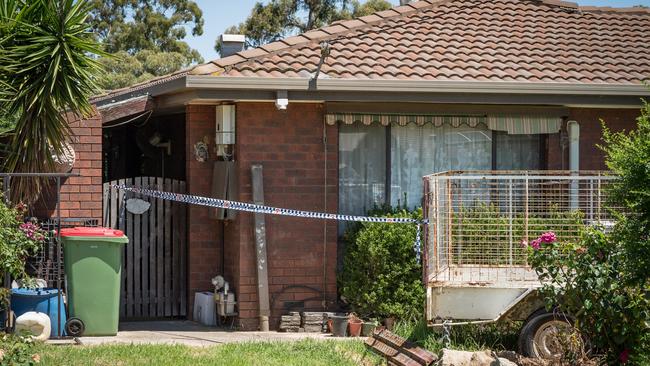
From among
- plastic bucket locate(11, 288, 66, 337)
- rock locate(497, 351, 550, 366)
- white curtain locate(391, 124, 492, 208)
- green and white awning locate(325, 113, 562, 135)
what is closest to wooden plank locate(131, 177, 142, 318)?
plastic bucket locate(11, 288, 66, 337)

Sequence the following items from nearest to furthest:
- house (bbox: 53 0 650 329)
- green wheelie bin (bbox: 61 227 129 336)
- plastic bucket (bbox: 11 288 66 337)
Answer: plastic bucket (bbox: 11 288 66 337) < green wheelie bin (bbox: 61 227 129 336) < house (bbox: 53 0 650 329)

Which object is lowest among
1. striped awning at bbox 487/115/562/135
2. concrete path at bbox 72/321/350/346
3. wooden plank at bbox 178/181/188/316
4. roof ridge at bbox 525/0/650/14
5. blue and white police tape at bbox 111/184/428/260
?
concrete path at bbox 72/321/350/346

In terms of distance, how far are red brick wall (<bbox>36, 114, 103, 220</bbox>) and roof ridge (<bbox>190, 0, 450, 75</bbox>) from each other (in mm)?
1573

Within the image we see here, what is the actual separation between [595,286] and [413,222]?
3789mm

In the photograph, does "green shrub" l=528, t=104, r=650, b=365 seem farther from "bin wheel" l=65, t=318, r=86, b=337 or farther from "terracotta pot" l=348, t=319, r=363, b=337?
"bin wheel" l=65, t=318, r=86, b=337

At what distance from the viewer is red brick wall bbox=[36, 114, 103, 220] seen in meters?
12.4

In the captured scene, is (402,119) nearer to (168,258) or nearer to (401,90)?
(401,90)

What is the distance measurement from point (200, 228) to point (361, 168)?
7.33 feet

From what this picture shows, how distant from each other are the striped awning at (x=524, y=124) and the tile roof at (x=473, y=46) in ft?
1.64

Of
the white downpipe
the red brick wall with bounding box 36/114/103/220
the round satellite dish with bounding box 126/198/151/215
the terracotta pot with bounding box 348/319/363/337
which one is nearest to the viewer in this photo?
the terracotta pot with bounding box 348/319/363/337

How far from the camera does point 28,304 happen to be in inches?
427

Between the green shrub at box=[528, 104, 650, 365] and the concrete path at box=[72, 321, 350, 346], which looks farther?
the concrete path at box=[72, 321, 350, 346]

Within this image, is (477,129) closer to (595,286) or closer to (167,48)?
(595,286)

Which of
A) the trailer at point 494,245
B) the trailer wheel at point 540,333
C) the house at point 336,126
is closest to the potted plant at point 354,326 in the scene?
the house at point 336,126
